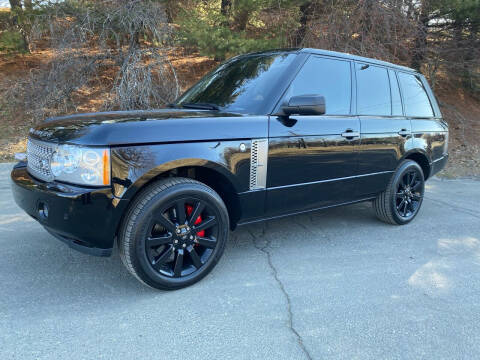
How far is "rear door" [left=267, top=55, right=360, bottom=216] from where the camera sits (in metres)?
3.24

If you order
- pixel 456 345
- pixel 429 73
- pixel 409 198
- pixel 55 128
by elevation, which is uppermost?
pixel 429 73

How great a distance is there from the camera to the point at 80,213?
245 cm

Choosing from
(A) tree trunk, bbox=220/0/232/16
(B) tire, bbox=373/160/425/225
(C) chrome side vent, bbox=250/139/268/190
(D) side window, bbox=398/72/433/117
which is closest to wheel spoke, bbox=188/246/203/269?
(C) chrome side vent, bbox=250/139/268/190

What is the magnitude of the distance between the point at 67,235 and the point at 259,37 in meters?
8.70

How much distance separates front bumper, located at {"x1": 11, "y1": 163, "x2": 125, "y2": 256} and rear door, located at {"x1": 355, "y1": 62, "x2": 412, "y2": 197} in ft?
8.40

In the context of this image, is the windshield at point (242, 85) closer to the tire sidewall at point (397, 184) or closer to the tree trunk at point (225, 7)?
the tire sidewall at point (397, 184)

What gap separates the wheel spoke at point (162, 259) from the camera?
2.75 m

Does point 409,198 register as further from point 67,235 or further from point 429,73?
point 429,73

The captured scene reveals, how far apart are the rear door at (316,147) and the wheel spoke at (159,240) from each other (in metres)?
0.93

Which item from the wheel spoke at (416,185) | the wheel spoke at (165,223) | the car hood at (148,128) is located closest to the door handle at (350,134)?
the car hood at (148,128)

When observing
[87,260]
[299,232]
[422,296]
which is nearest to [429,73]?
[299,232]

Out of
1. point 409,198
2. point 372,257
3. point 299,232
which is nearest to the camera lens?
point 372,257

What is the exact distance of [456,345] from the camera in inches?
92.4

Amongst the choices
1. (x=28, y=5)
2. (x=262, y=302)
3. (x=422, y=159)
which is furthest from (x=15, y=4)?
(x=262, y=302)
